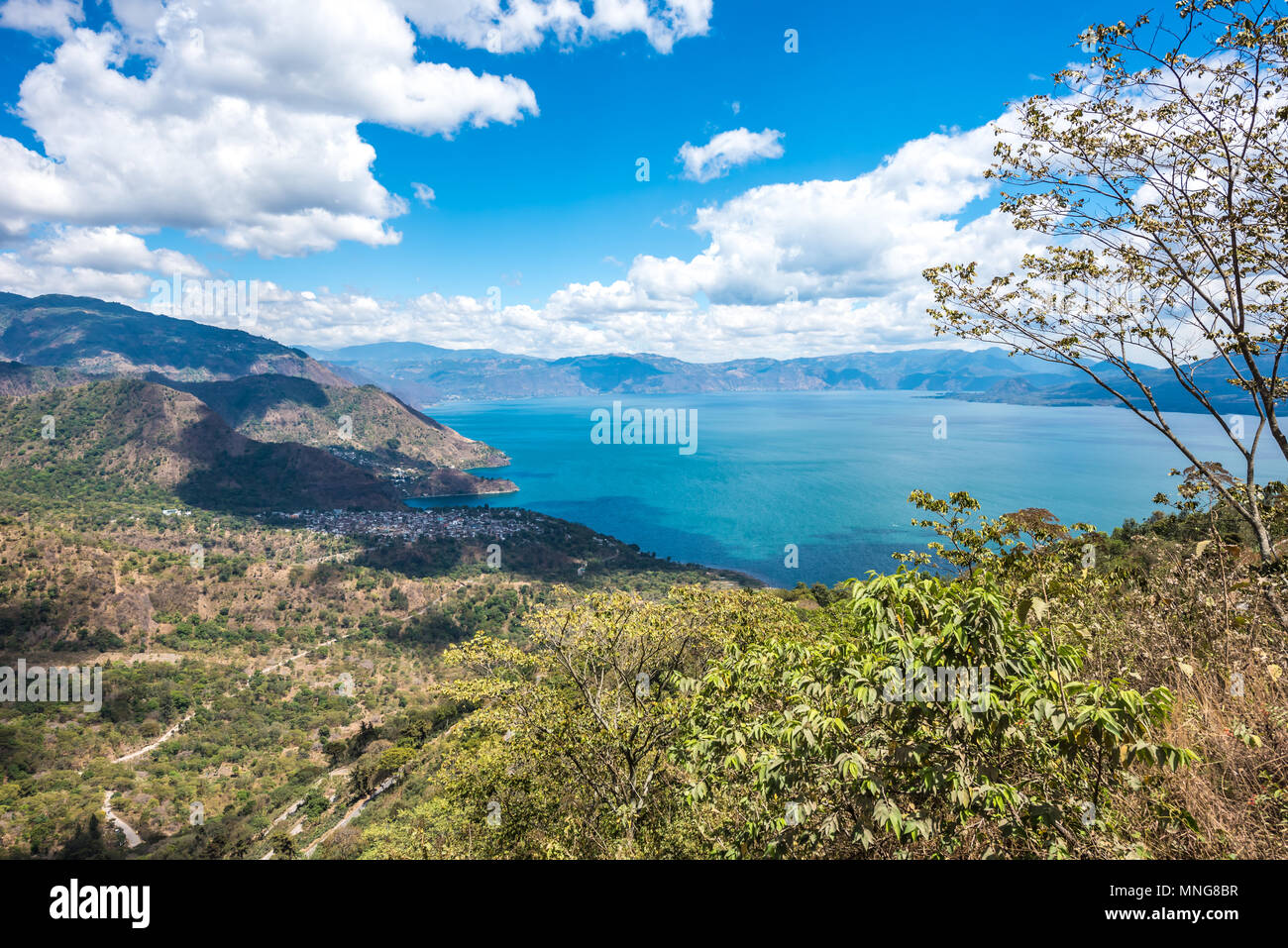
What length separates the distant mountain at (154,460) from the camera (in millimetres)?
84438

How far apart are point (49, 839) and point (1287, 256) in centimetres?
4384

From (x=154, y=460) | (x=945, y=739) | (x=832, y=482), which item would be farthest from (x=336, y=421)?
(x=945, y=739)

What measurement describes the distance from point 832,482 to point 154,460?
112926 millimetres

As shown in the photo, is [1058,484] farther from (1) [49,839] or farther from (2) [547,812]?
(1) [49,839]

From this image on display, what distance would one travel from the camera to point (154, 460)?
300ft

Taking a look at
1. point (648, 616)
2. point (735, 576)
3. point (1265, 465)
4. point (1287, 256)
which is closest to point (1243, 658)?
point (1287, 256)

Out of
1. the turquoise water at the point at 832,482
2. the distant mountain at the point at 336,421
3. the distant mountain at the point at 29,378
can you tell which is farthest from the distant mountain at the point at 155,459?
the distant mountain at the point at 29,378

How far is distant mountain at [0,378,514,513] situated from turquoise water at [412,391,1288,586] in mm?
24021

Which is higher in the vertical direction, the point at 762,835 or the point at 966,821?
the point at 966,821

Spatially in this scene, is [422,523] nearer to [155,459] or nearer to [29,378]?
[155,459]

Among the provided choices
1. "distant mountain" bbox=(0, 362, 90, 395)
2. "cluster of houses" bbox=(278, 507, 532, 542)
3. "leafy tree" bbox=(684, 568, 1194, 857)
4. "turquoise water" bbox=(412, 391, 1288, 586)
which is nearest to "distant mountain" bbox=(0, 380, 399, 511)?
"cluster of houses" bbox=(278, 507, 532, 542)

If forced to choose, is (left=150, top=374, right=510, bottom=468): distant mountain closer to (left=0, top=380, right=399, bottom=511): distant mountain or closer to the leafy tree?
(left=0, top=380, right=399, bottom=511): distant mountain

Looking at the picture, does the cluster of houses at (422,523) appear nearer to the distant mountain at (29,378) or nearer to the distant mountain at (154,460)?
the distant mountain at (154,460)
